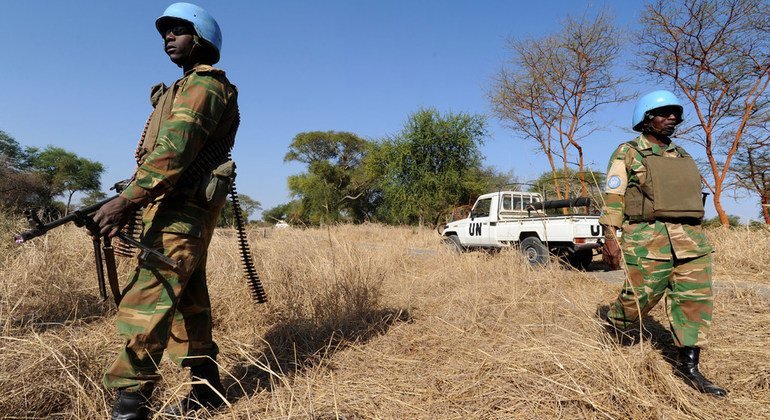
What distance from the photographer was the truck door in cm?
917

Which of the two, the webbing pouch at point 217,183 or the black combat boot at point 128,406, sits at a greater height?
the webbing pouch at point 217,183

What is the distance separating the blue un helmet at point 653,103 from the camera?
2.62m

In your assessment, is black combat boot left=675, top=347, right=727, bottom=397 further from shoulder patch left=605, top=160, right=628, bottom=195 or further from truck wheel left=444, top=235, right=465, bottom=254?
truck wheel left=444, top=235, right=465, bottom=254

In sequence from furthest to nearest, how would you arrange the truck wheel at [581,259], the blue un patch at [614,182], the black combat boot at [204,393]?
the truck wheel at [581,259] < the blue un patch at [614,182] < the black combat boot at [204,393]

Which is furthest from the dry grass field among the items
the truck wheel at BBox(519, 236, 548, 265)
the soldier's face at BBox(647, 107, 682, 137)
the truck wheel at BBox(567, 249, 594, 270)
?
the truck wheel at BBox(567, 249, 594, 270)

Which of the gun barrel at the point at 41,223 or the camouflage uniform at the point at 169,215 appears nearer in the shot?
the gun barrel at the point at 41,223

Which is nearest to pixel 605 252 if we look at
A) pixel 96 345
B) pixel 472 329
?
pixel 472 329

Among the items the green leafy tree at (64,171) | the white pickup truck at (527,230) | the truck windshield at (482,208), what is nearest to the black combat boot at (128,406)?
the white pickup truck at (527,230)

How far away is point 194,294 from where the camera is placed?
2.10 meters

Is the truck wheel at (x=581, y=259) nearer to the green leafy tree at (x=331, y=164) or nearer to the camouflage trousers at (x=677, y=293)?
the camouflage trousers at (x=677, y=293)

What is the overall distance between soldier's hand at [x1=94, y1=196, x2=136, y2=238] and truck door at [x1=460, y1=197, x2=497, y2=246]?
26.7 feet

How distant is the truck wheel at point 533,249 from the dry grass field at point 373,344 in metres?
1.95

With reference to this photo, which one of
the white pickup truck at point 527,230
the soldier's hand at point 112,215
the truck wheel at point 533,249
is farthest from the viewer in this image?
the truck wheel at point 533,249

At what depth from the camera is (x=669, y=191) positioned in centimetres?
255
